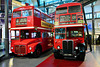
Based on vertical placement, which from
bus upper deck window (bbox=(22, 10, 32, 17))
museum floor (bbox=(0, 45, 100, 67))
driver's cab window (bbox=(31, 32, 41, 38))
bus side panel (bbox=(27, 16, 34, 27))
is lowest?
museum floor (bbox=(0, 45, 100, 67))

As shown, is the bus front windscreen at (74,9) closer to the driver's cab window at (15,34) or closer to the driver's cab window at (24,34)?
the driver's cab window at (24,34)

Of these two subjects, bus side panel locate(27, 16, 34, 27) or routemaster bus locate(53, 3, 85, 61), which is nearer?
routemaster bus locate(53, 3, 85, 61)

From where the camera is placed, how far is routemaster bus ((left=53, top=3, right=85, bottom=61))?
5559 millimetres

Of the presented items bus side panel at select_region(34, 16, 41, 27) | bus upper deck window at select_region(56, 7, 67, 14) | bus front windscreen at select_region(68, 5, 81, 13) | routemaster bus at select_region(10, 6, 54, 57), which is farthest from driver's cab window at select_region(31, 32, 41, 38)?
bus front windscreen at select_region(68, 5, 81, 13)

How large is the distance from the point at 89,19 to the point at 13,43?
1350cm

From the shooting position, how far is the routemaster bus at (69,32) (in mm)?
5559

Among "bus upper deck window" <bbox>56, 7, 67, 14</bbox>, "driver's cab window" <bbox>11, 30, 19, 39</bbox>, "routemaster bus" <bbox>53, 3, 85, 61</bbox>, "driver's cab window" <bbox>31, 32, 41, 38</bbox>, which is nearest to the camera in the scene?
"routemaster bus" <bbox>53, 3, 85, 61</bbox>

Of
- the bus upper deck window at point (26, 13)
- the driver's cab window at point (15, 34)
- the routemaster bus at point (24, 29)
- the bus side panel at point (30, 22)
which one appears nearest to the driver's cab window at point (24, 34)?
the routemaster bus at point (24, 29)

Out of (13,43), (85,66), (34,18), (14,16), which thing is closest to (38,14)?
(34,18)

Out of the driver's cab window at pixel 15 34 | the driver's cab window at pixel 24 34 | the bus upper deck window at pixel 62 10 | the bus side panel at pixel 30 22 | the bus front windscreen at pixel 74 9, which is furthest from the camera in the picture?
the driver's cab window at pixel 24 34

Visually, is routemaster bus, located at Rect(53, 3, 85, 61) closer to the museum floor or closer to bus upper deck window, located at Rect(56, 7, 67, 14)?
bus upper deck window, located at Rect(56, 7, 67, 14)

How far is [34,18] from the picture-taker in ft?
22.4

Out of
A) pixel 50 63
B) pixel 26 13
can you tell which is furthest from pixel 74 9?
pixel 50 63

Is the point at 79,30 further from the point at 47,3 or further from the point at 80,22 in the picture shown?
the point at 47,3
